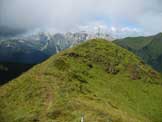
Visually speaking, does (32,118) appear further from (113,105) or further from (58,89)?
(113,105)

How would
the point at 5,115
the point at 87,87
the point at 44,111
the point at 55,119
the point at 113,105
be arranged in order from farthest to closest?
the point at 87,87, the point at 113,105, the point at 5,115, the point at 44,111, the point at 55,119

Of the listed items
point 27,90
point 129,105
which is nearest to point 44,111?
point 27,90

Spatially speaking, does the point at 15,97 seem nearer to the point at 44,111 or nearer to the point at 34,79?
the point at 34,79

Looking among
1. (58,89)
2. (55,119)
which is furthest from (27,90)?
(55,119)

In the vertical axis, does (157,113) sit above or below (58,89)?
below

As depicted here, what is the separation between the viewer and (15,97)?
606 ft

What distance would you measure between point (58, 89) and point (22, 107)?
18.4 metres

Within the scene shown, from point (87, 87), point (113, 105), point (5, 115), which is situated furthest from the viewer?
point (87, 87)

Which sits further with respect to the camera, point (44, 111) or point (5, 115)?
point (5, 115)

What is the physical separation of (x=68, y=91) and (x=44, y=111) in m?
23.7

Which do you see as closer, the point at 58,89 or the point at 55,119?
the point at 55,119

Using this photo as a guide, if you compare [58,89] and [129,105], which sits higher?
[58,89]

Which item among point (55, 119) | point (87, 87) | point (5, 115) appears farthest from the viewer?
point (87, 87)

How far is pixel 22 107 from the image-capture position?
169 metres
